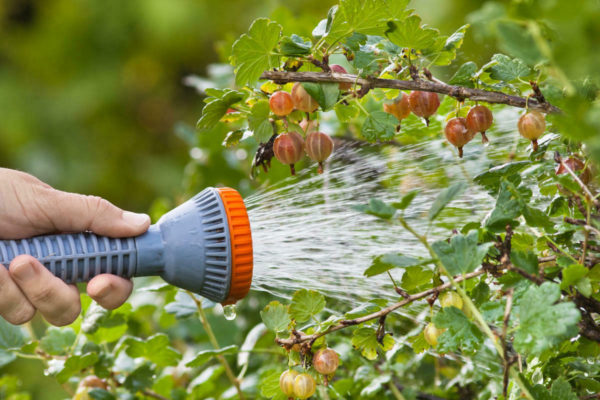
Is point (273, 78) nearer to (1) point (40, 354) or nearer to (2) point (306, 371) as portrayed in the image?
(2) point (306, 371)

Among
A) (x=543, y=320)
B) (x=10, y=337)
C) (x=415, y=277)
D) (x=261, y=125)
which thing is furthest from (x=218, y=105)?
(x=10, y=337)

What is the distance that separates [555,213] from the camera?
2.28 ft

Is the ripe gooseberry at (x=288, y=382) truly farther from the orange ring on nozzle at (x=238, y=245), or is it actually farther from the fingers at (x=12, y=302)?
the fingers at (x=12, y=302)

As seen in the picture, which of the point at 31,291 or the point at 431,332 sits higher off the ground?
the point at 31,291

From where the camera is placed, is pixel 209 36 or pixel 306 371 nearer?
pixel 306 371

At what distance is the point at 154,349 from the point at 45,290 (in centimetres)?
22

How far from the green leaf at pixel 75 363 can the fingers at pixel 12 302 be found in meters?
0.08

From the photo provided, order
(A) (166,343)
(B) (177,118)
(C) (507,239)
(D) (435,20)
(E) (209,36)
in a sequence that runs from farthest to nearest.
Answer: (B) (177,118) < (E) (209,36) < (D) (435,20) < (A) (166,343) < (C) (507,239)

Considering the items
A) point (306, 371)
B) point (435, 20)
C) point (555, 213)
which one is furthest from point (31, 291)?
point (435, 20)

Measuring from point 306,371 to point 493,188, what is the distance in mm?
256

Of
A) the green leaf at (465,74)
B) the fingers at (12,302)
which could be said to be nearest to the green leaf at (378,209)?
the green leaf at (465,74)

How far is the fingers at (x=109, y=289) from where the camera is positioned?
80 centimetres

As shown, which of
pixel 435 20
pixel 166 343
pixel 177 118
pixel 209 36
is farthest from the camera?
pixel 177 118

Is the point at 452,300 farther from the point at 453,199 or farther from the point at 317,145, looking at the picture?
the point at 317,145
